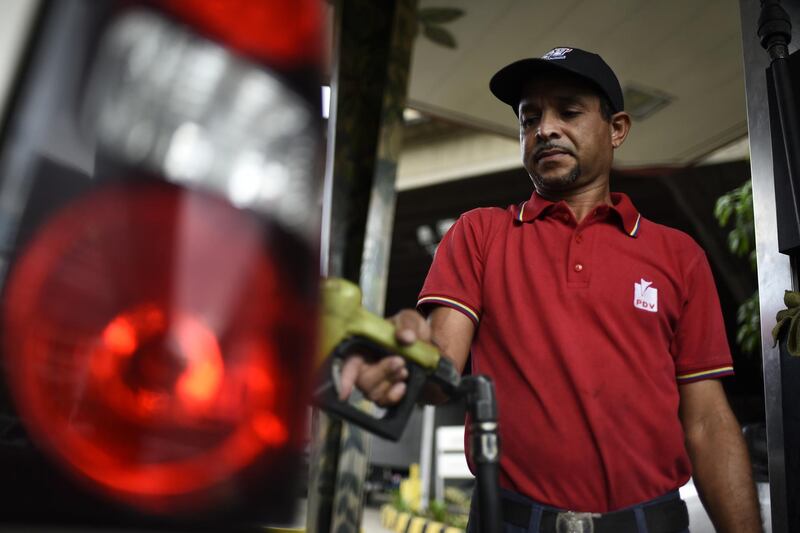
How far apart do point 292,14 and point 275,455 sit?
0.65 feet

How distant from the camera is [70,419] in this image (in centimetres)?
25

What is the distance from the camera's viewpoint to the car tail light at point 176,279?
25cm

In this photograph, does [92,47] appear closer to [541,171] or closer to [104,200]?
[104,200]

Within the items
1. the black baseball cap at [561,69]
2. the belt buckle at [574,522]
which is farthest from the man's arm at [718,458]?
the black baseball cap at [561,69]

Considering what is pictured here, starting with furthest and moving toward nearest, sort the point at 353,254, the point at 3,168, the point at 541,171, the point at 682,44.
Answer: the point at 682,44 < the point at 353,254 < the point at 541,171 < the point at 3,168

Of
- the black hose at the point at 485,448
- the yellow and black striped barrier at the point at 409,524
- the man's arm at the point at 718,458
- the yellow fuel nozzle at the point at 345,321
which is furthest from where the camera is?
the yellow and black striped barrier at the point at 409,524

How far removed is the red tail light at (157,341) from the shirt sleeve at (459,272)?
756 millimetres

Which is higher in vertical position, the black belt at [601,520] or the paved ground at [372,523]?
the black belt at [601,520]

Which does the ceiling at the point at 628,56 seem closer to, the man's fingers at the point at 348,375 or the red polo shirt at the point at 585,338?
the red polo shirt at the point at 585,338

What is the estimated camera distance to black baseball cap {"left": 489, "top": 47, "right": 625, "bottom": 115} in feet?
3.36

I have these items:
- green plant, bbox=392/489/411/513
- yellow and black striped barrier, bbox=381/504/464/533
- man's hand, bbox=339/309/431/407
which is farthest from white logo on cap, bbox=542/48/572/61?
green plant, bbox=392/489/411/513

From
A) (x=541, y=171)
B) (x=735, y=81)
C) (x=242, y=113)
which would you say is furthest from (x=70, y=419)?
(x=735, y=81)

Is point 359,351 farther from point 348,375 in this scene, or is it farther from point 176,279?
point 176,279

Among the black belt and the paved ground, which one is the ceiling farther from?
the paved ground
